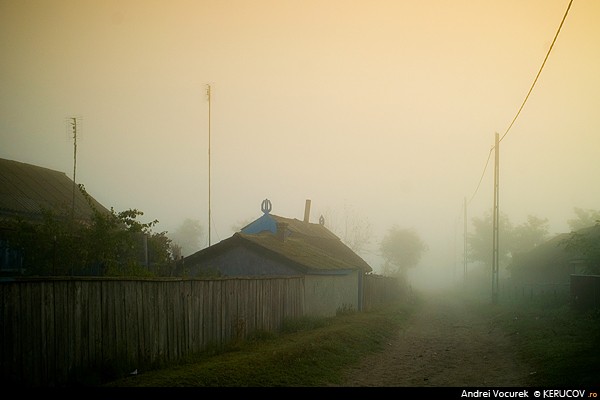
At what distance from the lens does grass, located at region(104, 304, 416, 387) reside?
10.7 m

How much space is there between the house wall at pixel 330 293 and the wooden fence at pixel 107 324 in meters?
6.84

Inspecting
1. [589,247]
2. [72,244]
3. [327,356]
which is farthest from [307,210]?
[327,356]

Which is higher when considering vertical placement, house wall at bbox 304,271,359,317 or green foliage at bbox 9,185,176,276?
green foliage at bbox 9,185,176,276

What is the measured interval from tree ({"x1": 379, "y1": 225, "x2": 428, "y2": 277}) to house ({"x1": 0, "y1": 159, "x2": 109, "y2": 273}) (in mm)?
65988

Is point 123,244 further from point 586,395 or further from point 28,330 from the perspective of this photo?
point 586,395

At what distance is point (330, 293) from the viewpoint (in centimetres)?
2769

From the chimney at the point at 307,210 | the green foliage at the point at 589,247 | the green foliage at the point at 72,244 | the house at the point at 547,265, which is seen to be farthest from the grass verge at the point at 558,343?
the chimney at the point at 307,210

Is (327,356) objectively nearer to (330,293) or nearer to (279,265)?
(279,265)

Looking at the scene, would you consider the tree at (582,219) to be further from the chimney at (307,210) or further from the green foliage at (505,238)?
the chimney at (307,210)

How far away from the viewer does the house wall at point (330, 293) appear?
2422 centimetres

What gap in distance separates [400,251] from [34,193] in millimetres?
74231

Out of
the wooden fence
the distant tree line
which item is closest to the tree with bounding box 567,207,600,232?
the distant tree line

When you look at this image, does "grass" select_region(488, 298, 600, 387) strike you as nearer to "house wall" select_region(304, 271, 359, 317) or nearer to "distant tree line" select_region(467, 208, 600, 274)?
"house wall" select_region(304, 271, 359, 317)

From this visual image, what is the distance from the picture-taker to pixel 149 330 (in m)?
12.6
